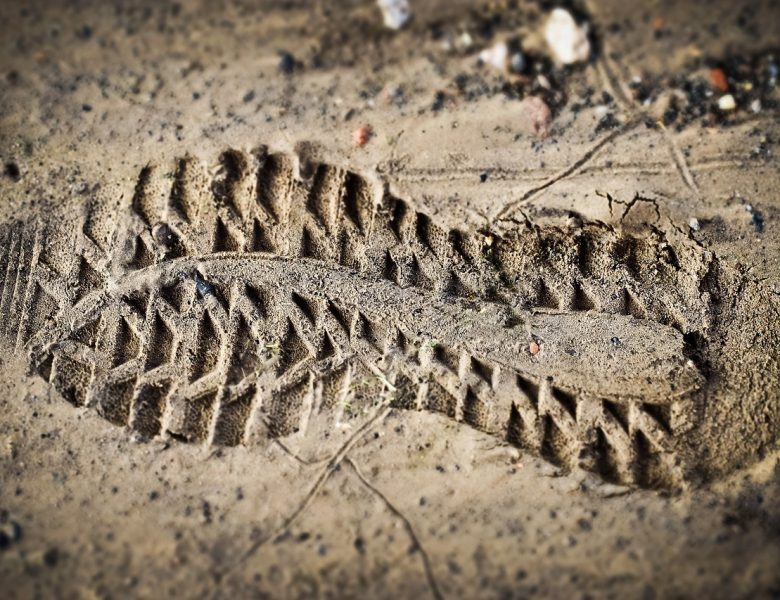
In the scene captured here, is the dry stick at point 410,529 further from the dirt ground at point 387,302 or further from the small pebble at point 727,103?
the small pebble at point 727,103

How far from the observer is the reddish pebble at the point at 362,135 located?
10.8 ft

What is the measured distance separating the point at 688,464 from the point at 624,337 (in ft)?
1.86

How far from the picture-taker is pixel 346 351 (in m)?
2.99

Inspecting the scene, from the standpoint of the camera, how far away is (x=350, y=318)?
305cm

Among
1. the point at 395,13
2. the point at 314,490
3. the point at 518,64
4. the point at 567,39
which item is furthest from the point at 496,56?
the point at 314,490

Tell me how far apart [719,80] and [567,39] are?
0.75 meters

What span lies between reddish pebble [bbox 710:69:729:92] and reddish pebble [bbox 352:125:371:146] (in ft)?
5.47

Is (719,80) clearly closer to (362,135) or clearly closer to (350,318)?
(362,135)

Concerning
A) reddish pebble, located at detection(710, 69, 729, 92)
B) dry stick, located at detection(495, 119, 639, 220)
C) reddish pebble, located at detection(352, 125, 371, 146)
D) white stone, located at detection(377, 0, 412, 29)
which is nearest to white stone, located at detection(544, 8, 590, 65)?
dry stick, located at detection(495, 119, 639, 220)

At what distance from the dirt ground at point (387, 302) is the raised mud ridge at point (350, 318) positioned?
0.04 feet

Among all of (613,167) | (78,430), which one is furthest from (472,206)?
(78,430)

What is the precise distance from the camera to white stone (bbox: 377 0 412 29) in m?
3.50

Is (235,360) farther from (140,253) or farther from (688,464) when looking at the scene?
(688,464)

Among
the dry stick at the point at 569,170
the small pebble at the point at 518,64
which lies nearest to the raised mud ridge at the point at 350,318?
the dry stick at the point at 569,170
